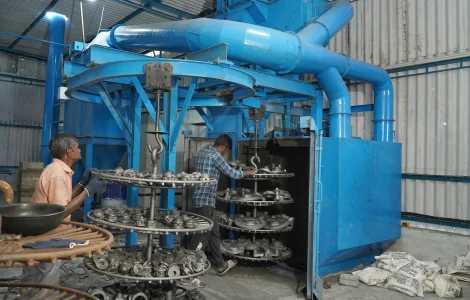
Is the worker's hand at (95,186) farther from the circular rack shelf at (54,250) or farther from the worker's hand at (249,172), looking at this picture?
the circular rack shelf at (54,250)

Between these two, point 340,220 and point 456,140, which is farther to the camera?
point 456,140

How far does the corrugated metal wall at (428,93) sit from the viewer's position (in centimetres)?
627

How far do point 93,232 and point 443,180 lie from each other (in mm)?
6376

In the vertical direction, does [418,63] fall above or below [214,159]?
above

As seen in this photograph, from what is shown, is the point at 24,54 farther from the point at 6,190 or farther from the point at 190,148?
the point at 6,190

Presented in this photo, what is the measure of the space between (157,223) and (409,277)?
3840 mm

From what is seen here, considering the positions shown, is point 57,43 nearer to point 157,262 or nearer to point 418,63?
point 157,262

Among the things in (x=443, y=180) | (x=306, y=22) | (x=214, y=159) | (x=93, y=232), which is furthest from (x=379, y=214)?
(x=93, y=232)

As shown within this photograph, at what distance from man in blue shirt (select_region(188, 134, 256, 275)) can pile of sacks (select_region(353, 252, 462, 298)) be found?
7.06 feet

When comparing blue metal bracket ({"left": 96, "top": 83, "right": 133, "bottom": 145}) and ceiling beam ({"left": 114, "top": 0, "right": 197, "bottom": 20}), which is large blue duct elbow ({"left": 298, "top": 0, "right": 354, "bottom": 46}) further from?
ceiling beam ({"left": 114, "top": 0, "right": 197, "bottom": 20})

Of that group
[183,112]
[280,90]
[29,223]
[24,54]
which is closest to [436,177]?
[280,90]

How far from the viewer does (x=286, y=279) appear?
5531 millimetres

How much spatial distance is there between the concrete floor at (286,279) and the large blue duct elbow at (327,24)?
384 cm

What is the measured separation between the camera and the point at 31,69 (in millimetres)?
15156
